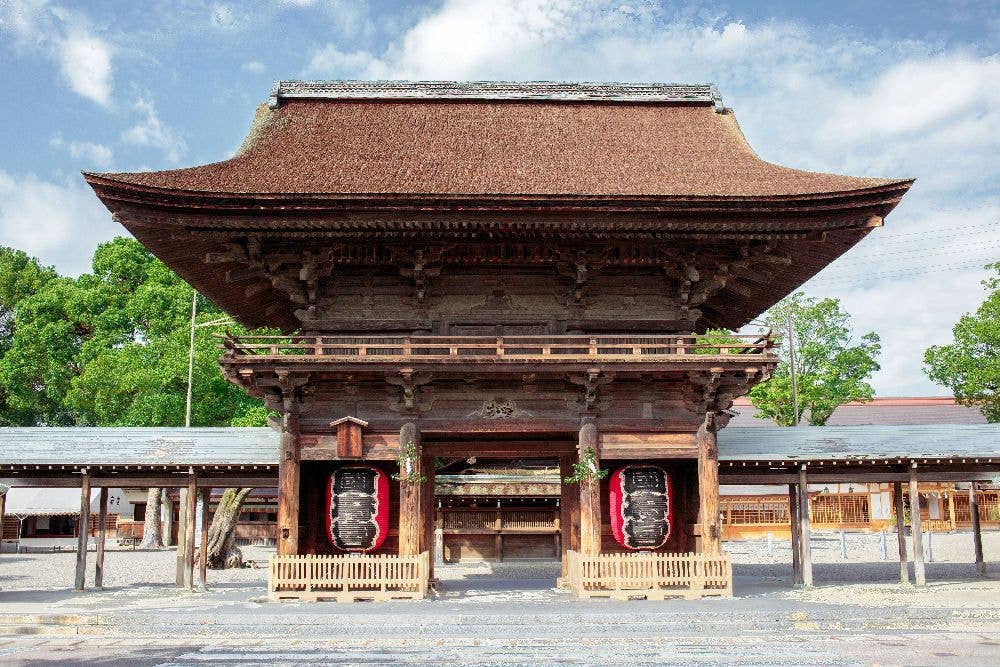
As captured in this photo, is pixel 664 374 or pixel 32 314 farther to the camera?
pixel 32 314

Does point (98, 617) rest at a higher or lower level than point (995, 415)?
lower

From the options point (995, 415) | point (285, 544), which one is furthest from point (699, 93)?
point (995, 415)

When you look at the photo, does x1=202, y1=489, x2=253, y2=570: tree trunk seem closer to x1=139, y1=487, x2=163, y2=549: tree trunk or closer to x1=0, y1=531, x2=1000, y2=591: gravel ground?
x1=0, y1=531, x2=1000, y2=591: gravel ground

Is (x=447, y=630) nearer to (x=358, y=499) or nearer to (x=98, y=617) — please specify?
(x=358, y=499)

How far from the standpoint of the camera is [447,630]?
45.1ft

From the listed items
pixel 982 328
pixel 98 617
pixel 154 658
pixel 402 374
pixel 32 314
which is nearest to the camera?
pixel 154 658

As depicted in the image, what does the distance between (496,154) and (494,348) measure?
194 inches

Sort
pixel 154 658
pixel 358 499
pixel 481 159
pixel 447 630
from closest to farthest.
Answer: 1. pixel 154 658
2. pixel 447 630
3. pixel 358 499
4. pixel 481 159

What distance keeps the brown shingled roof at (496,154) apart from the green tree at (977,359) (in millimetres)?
25729

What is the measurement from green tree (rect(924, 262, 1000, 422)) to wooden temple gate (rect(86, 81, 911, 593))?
26.2m

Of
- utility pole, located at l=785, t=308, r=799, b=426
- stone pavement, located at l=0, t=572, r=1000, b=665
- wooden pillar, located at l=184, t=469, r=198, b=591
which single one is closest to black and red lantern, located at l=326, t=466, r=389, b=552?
stone pavement, located at l=0, t=572, r=1000, b=665

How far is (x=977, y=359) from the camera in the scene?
41750mm

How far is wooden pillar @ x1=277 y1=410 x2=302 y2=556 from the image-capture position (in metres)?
17.0

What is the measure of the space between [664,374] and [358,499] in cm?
696
